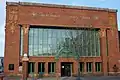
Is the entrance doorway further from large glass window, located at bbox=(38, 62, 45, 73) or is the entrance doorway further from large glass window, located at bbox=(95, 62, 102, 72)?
large glass window, located at bbox=(95, 62, 102, 72)

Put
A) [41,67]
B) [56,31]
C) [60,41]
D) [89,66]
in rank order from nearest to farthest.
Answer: [41,67], [60,41], [56,31], [89,66]

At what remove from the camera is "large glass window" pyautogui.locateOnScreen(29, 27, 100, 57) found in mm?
45000

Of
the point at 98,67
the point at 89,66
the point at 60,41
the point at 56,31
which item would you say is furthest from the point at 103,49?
the point at 56,31

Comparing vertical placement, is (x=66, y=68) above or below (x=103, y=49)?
below

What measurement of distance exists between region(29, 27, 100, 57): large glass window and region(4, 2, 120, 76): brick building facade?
8.8 inches

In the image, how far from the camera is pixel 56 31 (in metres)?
46.8

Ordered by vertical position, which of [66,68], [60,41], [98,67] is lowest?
[66,68]

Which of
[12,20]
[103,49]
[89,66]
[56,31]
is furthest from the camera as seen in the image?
[103,49]

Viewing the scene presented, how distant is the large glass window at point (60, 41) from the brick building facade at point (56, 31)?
0.22m

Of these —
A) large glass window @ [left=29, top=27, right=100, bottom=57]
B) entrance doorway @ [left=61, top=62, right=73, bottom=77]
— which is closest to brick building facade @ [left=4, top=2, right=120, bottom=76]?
entrance doorway @ [left=61, top=62, right=73, bottom=77]

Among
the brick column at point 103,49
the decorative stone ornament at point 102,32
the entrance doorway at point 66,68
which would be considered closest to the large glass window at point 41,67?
the entrance doorway at point 66,68

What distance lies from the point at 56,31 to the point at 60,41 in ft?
7.25

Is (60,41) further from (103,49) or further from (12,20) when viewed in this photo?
(12,20)

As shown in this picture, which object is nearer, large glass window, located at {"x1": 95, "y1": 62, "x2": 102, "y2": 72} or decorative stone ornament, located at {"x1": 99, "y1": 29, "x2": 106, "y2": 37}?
large glass window, located at {"x1": 95, "y1": 62, "x2": 102, "y2": 72}
